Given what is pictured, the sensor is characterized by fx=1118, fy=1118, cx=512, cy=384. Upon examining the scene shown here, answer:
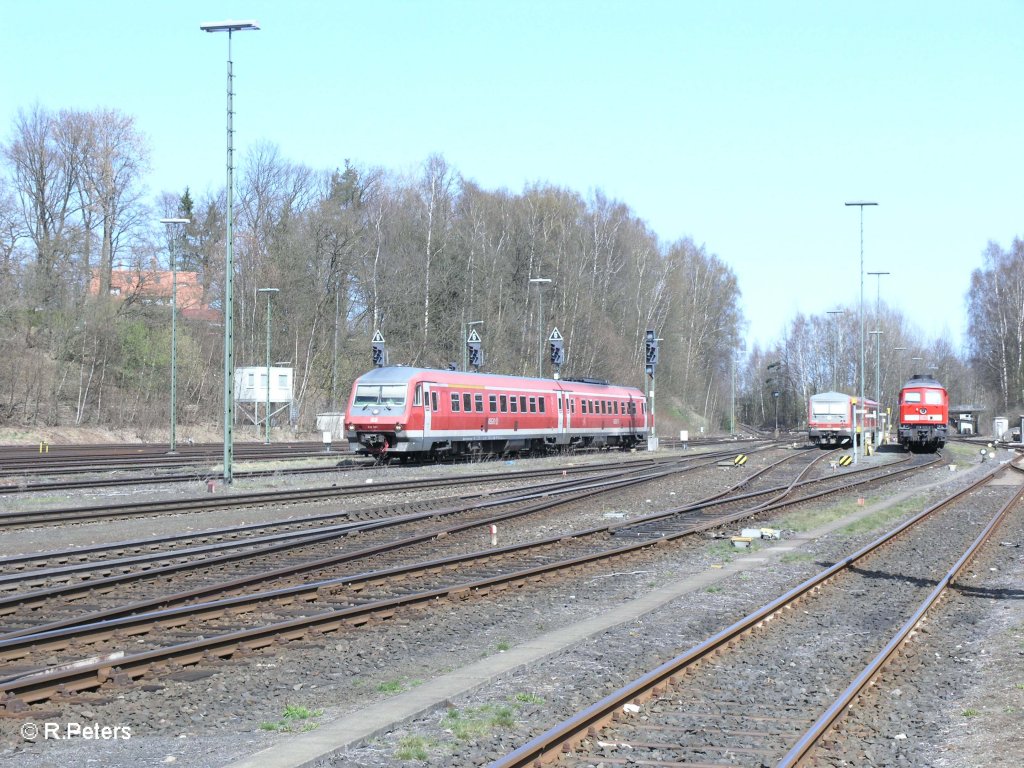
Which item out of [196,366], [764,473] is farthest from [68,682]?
[196,366]

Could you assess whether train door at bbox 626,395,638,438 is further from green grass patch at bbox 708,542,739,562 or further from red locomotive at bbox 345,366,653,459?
green grass patch at bbox 708,542,739,562

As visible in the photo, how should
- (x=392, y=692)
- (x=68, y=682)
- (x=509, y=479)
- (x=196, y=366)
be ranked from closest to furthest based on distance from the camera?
(x=68, y=682), (x=392, y=692), (x=509, y=479), (x=196, y=366)

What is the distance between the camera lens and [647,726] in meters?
7.66

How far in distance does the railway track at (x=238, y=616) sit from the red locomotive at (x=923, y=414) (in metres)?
44.0

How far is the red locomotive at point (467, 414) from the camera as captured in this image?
35438 mm

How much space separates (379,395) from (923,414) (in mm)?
32797

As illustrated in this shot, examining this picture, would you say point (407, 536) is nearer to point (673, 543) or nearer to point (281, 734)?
point (673, 543)

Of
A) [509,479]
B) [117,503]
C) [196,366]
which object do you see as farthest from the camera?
[196,366]

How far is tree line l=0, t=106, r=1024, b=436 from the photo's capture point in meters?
54.9

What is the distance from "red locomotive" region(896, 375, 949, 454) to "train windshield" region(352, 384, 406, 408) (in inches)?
1264

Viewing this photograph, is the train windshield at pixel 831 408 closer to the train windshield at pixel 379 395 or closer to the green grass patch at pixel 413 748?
the train windshield at pixel 379 395

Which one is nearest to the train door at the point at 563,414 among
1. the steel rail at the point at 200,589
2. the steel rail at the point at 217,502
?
the steel rail at the point at 217,502

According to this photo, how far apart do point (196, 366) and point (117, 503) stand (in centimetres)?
3921

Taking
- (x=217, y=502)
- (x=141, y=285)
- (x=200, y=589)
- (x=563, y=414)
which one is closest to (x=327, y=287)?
(x=141, y=285)
